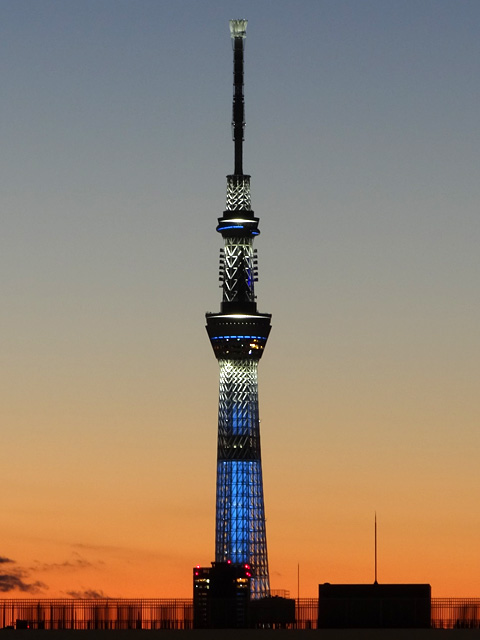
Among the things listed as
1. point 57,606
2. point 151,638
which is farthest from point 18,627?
point 151,638

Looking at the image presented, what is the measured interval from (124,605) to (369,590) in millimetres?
22778

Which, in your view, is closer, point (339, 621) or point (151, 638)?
point (151, 638)

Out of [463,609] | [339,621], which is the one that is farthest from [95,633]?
[463,609]

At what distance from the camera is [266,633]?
604 feet

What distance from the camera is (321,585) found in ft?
650

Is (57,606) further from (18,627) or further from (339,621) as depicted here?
(339,621)

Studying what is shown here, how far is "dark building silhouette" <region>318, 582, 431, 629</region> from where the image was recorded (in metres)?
195

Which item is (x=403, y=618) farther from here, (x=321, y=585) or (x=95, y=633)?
(x=95, y=633)

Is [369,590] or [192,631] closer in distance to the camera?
[192,631]

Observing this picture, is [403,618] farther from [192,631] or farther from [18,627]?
[18,627]

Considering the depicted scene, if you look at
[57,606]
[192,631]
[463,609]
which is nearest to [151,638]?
[192,631]

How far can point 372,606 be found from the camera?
196 metres

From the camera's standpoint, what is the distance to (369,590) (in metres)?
197

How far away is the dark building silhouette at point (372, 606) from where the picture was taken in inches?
7667
